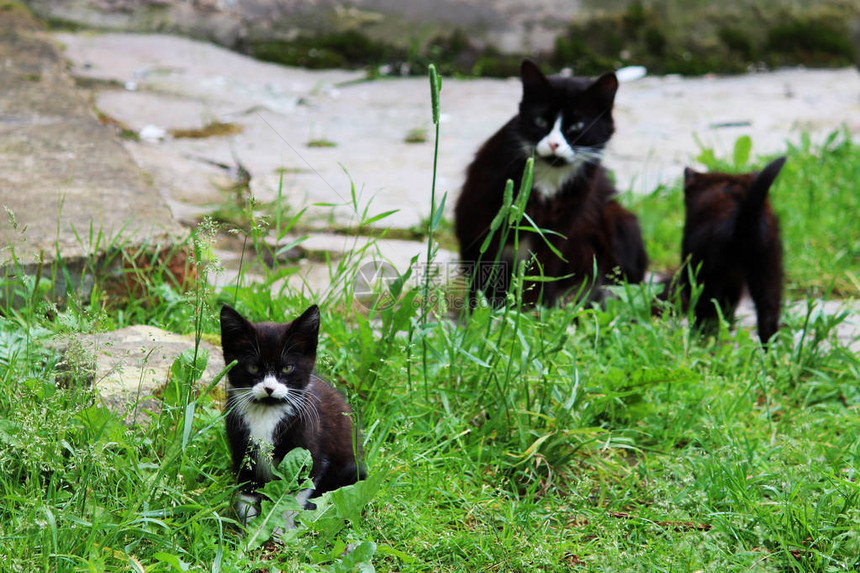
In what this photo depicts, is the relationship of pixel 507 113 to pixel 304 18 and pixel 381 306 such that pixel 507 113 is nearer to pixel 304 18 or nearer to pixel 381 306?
pixel 304 18

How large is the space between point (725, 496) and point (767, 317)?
58.1 inches

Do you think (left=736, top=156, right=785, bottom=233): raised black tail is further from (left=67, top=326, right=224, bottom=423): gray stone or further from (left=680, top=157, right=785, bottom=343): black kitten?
(left=67, top=326, right=224, bottom=423): gray stone


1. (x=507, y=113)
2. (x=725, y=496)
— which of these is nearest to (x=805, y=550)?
(x=725, y=496)

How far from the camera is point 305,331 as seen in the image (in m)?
2.18

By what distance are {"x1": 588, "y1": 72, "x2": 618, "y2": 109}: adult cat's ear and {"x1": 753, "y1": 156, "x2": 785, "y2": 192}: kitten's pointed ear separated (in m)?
0.66

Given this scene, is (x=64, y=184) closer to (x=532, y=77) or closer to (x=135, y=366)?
(x=135, y=366)

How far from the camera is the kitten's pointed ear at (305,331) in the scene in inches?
84.7

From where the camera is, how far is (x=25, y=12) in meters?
6.48

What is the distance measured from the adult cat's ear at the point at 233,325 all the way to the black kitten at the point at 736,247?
2.01 meters

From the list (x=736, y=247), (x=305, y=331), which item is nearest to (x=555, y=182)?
(x=736, y=247)

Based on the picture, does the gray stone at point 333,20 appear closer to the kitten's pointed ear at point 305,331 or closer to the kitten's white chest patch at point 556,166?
the kitten's white chest patch at point 556,166

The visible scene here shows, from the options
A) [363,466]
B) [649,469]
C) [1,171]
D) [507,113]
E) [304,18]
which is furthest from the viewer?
[304,18]

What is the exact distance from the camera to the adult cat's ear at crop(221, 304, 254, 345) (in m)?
2.07

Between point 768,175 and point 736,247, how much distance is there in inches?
13.9
